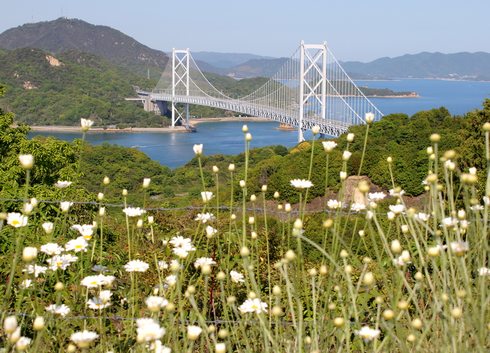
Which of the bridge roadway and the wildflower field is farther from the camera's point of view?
the bridge roadway

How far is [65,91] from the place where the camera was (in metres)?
63.1

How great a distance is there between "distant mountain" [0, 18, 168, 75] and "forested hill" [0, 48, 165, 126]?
164 feet

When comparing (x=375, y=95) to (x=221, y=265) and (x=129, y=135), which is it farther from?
(x=221, y=265)

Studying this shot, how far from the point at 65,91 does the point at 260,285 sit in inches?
2515

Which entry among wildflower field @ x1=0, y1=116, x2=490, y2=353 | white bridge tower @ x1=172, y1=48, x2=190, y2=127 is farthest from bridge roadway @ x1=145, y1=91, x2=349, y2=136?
wildflower field @ x1=0, y1=116, x2=490, y2=353

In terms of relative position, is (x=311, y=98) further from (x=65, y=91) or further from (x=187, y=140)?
(x=65, y=91)

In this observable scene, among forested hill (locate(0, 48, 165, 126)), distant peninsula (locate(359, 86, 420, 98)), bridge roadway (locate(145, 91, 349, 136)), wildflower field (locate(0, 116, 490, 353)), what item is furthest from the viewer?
distant peninsula (locate(359, 86, 420, 98))

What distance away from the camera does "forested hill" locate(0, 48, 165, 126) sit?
Result: 2164 inches

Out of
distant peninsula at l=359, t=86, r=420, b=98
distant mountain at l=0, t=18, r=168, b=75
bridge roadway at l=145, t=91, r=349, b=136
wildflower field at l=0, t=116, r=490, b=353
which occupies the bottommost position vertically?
distant peninsula at l=359, t=86, r=420, b=98

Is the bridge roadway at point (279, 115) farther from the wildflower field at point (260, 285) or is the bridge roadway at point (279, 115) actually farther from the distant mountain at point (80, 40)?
the distant mountain at point (80, 40)

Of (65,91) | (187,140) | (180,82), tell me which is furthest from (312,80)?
(65,91)

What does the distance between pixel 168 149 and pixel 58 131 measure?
12684mm

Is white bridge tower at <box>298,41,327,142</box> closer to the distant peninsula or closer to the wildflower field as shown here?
the wildflower field

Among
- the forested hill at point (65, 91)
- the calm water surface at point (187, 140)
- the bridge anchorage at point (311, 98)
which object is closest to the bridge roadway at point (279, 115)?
the bridge anchorage at point (311, 98)
